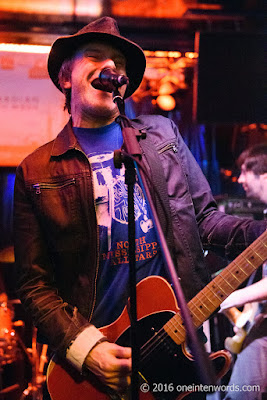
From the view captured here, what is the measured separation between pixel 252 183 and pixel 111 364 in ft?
7.89

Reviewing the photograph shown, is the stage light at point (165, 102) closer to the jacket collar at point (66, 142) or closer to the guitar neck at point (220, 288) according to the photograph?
the jacket collar at point (66, 142)

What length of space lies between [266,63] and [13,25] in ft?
6.36

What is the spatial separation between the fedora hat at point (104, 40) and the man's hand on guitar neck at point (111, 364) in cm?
126

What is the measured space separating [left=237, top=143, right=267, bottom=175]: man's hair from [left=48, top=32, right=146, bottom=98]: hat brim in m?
1.68

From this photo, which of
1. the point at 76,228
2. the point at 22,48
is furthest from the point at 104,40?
the point at 22,48

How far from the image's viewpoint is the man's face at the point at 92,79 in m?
2.17

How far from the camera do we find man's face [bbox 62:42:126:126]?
217cm

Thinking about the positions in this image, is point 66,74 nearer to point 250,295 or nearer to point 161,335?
point 161,335

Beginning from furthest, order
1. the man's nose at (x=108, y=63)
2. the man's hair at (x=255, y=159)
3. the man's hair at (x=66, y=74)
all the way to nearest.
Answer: the man's hair at (x=255, y=159) → the man's hair at (x=66, y=74) → the man's nose at (x=108, y=63)

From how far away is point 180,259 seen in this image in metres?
2.04

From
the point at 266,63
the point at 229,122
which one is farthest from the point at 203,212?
the point at 266,63

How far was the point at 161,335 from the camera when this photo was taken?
189cm

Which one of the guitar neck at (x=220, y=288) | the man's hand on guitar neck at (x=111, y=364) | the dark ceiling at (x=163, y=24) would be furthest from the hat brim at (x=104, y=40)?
the dark ceiling at (x=163, y=24)

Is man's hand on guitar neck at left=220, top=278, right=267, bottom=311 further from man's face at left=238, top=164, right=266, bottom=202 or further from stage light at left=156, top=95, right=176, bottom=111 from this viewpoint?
stage light at left=156, top=95, right=176, bottom=111
